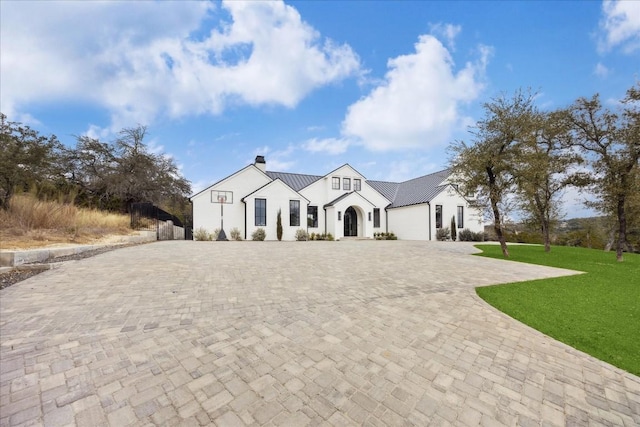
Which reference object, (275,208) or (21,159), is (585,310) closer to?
(275,208)

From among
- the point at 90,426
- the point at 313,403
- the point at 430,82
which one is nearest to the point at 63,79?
the point at 90,426

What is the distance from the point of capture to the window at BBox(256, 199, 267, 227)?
2119cm

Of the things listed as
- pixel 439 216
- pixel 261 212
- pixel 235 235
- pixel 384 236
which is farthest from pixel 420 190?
pixel 235 235

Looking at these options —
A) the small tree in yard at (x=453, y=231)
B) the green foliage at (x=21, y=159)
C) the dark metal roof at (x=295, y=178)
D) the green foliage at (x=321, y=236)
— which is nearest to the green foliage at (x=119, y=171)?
the green foliage at (x=21, y=159)

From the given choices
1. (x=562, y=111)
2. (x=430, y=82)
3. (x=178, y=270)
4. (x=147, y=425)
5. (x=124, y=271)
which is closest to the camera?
(x=147, y=425)

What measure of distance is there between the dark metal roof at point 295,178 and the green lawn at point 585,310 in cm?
1997

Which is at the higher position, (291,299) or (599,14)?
(599,14)

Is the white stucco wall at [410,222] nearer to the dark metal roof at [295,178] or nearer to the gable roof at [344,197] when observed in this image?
the gable roof at [344,197]

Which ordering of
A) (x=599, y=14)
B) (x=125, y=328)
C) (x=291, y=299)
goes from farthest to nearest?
(x=599, y=14) < (x=291, y=299) < (x=125, y=328)

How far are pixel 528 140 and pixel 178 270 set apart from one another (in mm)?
14420

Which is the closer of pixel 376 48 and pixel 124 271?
pixel 124 271

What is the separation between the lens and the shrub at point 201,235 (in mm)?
19594

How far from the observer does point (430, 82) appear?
1366 cm

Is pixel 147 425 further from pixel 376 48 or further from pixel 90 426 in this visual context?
pixel 376 48
